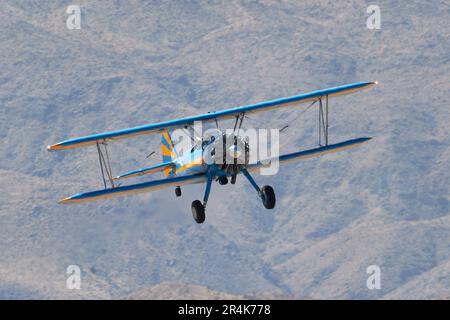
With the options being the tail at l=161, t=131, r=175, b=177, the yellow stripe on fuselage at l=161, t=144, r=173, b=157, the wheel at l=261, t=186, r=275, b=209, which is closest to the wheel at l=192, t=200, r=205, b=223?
the wheel at l=261, t=186, r=275, b=209

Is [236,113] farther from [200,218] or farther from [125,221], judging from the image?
[125,221]

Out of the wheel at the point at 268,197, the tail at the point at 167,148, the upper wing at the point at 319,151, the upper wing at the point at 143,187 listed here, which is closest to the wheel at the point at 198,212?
the upper wing at the point at 143,187

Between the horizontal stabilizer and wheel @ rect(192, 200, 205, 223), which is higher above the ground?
the horizontal stabilizer

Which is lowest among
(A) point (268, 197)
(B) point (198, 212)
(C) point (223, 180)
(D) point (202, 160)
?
(B) point (198, 212)

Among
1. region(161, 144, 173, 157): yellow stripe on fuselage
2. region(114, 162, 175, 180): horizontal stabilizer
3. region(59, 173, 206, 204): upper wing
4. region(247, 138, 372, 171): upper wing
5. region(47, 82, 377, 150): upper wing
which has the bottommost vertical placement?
region(59, 173, 206, 204): upper wing

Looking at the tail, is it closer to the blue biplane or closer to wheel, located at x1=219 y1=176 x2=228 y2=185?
the blue biplane

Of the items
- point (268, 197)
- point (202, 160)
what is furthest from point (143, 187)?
point (268, 197)

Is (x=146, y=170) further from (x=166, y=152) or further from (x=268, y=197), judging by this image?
Answer: (x=268, y=197)

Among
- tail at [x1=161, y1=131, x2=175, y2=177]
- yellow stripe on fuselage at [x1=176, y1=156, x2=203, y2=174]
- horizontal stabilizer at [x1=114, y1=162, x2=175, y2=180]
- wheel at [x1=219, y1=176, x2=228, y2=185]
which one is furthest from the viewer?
tail at [x1=161, y1=131, x2=175, y2=177]

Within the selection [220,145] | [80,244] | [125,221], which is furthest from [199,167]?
[125,221]
